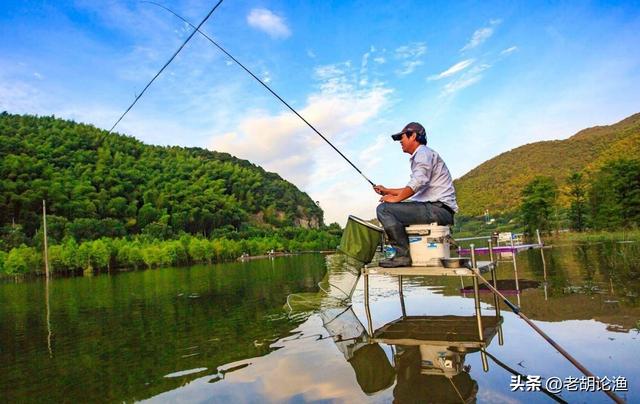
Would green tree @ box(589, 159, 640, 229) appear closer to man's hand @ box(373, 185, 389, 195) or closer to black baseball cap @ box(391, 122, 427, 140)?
black baseball cap @ box(391, 122, 427, 140)

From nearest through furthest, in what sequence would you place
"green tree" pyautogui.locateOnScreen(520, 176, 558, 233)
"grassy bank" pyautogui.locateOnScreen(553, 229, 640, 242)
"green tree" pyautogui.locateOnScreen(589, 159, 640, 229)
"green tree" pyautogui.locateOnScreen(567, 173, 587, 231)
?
"grassy bank" pyautogui.locateOnScreen(553, 229, 640, 242), "green tree" pyautogui.locateOnScreen(589, 159, 640, 229), "green tree" pyautogui.locateOnScreen(567, 173, 587, 231), "green tree" pyautogui.locateOnScreen(520, 176, 558, 233)

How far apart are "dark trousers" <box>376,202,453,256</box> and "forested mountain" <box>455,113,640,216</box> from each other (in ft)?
352

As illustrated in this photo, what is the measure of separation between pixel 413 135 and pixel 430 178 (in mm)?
656

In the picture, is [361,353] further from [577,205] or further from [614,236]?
[577,205]

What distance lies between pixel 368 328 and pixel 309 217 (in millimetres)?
179076

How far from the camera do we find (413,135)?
610cm

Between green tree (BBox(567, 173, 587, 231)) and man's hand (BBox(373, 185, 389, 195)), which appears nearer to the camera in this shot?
man's hand (BBox(373, 185, 389, 195))

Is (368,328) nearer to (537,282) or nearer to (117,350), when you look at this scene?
(117,350)

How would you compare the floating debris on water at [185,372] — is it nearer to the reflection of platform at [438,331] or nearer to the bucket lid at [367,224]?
the reflection of platform at [438,331]

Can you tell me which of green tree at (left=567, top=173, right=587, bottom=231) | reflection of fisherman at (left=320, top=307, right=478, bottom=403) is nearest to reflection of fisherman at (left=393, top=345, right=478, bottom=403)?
reflection of fisherman at (left=320, top=307, right=478, bottom=403)

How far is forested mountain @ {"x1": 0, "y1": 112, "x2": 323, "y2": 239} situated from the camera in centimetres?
8869

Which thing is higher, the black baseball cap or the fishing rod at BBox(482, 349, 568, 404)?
the black baseball cap

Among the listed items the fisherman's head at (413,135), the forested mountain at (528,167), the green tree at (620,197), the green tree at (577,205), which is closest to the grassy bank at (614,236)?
the green tree at (620,197)

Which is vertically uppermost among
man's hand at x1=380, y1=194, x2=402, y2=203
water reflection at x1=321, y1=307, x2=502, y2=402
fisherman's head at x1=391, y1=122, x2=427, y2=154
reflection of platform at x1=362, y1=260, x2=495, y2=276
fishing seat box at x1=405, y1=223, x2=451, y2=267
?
Result: fisherman's head at x1=391, y1=122, x2=427, y2=154
